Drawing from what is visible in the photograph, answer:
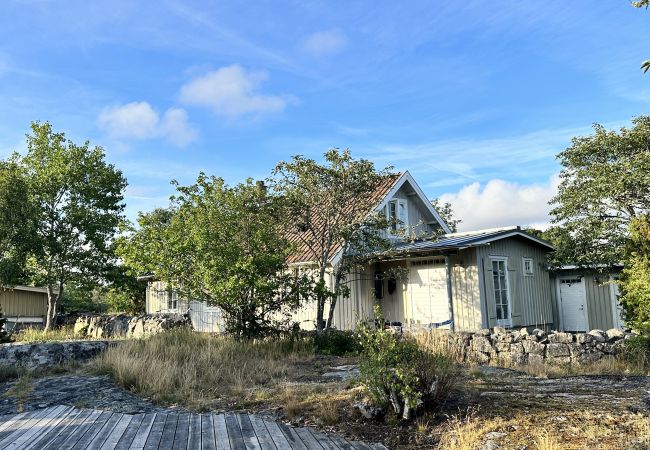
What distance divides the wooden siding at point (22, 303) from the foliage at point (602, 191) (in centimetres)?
2295

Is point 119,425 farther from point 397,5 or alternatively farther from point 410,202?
point 410,202

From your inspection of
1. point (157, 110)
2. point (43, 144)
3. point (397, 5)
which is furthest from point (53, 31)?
point (43, 144)

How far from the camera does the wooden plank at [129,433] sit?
207 inches

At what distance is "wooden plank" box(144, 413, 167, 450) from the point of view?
17.2 feet

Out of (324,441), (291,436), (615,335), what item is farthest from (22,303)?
(615,335)

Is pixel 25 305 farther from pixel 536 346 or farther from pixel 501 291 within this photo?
pixel 536 346

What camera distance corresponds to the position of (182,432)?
224 inches

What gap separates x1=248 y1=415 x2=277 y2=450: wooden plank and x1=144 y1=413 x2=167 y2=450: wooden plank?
100 cm

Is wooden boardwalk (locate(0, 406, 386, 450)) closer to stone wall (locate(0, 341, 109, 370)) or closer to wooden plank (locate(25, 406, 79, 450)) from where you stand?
wooden plank (locate(25, 406, 79, 450))

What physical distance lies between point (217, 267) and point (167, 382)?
14.2ft

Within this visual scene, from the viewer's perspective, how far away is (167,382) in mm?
8070

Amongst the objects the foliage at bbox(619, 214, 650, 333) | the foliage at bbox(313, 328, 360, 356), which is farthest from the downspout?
the foliage at bbox(619, 214, 650, 333)

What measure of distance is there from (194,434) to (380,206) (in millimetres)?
13308

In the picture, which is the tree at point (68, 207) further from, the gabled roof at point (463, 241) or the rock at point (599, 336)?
the rock at point (599, 336)
